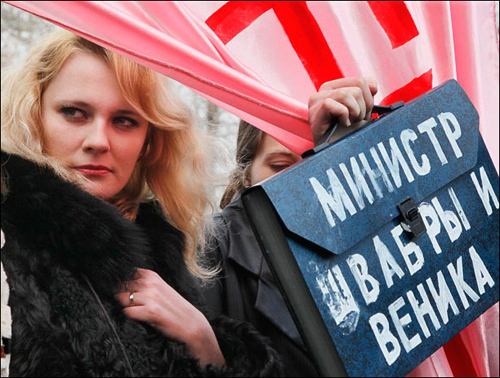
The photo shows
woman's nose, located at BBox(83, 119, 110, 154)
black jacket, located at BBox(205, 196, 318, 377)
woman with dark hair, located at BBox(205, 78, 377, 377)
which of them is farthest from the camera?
black jacket, located at BBox(205, 196, 318, 377)

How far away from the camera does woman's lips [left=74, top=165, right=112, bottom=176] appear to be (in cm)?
105

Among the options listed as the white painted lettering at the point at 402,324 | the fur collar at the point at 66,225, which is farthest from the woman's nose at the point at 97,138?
the white painted lettering at the point at 402,324

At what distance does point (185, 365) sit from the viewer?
37.9 inches

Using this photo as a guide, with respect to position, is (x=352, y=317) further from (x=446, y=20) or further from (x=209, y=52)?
(x=446, y=20)

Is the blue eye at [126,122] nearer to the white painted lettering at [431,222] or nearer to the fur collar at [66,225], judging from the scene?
the fur collar at [66,225]

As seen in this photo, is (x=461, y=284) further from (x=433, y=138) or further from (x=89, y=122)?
(x=89, y=122)

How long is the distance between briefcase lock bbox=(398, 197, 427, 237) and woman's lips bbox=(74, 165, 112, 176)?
563 millimetres

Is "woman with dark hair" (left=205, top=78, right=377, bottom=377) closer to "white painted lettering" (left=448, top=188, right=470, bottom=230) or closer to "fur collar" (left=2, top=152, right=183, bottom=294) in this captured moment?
"white painted lettering" (left=448, top=188, right=470, bottom=230)

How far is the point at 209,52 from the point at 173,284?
466 mm

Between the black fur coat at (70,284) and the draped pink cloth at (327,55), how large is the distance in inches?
11.0

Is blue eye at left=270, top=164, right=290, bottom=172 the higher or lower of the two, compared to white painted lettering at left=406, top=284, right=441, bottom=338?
higher

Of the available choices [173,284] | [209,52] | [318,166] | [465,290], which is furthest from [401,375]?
[209,52]

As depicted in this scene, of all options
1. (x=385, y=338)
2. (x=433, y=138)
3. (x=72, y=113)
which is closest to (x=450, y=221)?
(x=433, y=138)

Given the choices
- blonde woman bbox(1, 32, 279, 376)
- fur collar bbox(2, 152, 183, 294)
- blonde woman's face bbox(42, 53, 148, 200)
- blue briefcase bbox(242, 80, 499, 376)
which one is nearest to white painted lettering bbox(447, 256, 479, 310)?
blue briefcase bbox(242, 80, 499, 376)
